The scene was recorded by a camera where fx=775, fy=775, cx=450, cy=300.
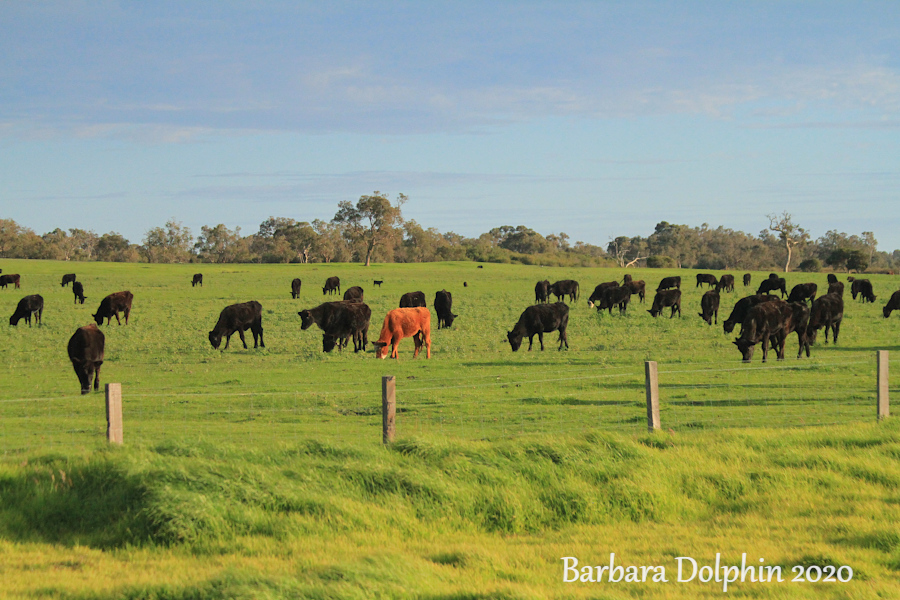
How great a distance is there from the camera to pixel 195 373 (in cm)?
1866

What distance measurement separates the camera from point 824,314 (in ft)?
77.4

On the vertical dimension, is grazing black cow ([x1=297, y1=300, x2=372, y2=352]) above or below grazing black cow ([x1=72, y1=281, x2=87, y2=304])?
below

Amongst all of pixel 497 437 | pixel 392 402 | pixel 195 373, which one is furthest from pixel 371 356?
pixel 392 402

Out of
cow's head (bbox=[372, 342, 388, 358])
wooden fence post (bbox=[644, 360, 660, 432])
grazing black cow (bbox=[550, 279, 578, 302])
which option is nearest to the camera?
wooden fence post (bbox=[644, 360, 660, 432])

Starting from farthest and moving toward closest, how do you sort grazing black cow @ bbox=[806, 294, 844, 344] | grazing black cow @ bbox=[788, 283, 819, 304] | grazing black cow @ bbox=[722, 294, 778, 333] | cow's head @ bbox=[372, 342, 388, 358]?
grazing black cow @ bbox=[788, 283, 819, 304] < grazing black cow @ bbox=[722, 294, 778, 333] < grazing black cow @ bbox=[806, 294, 844, 344] < cow's head @ bbox=[372, 342, 388, 358]

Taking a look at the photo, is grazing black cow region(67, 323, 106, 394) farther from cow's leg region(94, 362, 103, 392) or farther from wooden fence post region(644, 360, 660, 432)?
wooden fence post region(644, 360, 660, 432)

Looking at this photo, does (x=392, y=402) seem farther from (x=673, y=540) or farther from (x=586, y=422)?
(x=586, y=422)

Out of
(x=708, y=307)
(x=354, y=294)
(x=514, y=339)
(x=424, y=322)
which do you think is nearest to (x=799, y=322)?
(x=514, y=339)

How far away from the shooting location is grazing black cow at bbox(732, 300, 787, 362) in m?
19.7

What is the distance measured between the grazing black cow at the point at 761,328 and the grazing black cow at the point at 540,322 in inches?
213

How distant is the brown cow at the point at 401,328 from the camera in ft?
70.8

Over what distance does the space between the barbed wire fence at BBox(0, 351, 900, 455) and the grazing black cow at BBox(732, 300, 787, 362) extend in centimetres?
263

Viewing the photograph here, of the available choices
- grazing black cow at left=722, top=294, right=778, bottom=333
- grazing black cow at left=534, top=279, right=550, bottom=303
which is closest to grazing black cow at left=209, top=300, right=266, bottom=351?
grazing black cow at left=722, top=294, right=778, bottom=333

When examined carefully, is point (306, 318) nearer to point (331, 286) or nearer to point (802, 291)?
point (802, 291)
